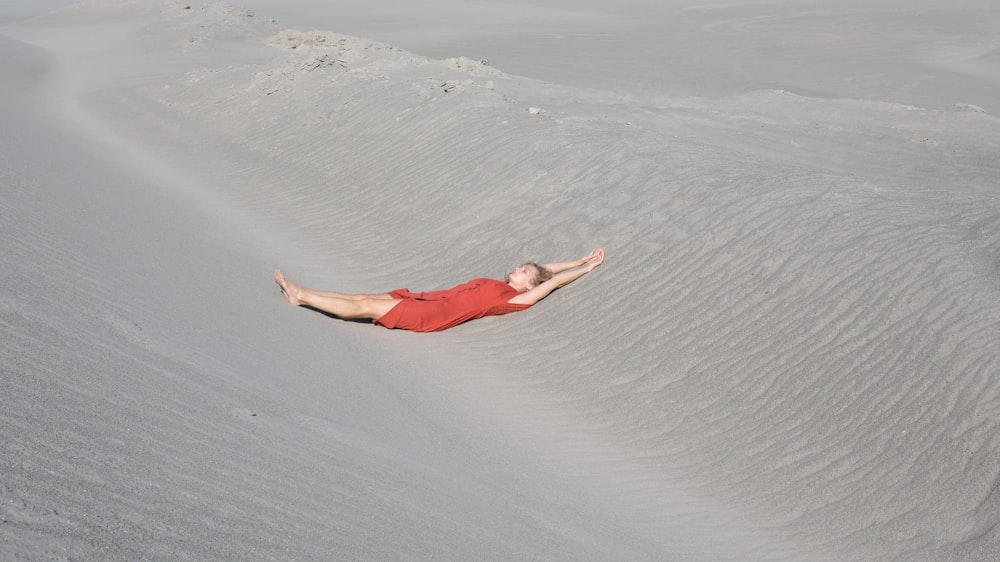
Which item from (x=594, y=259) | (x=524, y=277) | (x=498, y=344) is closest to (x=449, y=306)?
(x=498, y=344)

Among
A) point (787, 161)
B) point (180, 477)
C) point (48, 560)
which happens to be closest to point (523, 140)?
point (787, 161)

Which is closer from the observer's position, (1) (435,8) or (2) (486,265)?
(2) (486,265)

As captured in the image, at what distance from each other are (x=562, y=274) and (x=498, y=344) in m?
0.92

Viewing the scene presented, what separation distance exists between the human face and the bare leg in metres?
1.08

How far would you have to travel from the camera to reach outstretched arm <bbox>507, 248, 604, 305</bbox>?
7.87 meters

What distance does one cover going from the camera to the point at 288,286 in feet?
24.8

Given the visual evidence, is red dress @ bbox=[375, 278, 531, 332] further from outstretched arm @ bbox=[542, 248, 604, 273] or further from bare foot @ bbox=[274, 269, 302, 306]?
bare foot @ bbox=[274, 269, 302, 306]

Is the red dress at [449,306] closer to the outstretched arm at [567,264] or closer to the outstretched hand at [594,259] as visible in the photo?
the outstretched arm at [567,264]

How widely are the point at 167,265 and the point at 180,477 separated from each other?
4.77 meters

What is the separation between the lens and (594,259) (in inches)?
324

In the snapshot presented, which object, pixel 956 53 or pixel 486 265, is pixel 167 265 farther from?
pixel 956 53

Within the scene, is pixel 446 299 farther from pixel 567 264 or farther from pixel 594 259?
pixel 594 259

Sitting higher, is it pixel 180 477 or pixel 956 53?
pixel 180 477

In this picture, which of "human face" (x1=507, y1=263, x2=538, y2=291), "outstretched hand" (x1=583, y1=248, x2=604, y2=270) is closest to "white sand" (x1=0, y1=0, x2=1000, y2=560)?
"outstretched hand" (x1=583, y1=248, x2=604, y2=270)
